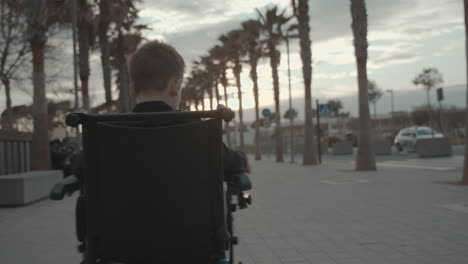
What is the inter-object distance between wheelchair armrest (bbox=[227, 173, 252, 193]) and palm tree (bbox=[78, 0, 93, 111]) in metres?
22.3

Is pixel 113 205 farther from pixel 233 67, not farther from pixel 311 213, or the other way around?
pixel 233 67

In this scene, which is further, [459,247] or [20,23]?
[20,23]

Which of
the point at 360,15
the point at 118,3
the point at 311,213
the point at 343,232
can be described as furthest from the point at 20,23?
the point at 343,232

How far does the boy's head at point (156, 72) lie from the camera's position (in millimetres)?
2562

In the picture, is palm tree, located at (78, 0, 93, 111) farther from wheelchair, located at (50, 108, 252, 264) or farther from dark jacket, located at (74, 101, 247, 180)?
wheelchair, located at (50, 108, 252, 264)

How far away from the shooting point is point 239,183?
2.63m

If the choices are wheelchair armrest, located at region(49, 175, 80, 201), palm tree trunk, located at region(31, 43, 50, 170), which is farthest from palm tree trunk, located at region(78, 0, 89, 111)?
wheelchair armrest, located at region(49, 175, 80, 201)

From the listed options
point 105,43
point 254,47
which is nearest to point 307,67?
point 105,43

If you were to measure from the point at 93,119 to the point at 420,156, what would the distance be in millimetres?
28116

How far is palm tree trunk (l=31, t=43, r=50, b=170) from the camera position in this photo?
1501cm

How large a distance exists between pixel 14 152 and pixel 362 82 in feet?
38.4

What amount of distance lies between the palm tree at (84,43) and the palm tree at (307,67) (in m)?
9.91

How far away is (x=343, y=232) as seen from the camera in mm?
6977

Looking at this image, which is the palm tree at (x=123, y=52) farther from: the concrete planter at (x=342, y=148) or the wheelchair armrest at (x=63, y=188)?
the wheelchair armrest at (x=63, y=188)
